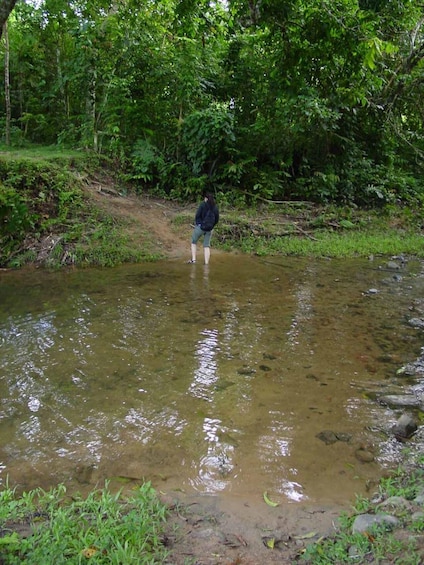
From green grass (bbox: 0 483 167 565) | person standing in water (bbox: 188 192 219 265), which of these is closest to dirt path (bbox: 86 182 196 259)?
person standing in water (bbox: 188 192 219 265)

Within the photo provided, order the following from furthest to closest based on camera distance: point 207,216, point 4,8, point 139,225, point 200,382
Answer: point 139,225, point 207,216, point 200,382, point 4,8

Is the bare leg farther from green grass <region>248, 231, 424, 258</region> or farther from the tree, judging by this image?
the tree

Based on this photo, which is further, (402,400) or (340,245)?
(340,245)

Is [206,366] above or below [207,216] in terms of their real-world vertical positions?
below

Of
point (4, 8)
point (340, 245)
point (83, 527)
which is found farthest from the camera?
point (340, 245)

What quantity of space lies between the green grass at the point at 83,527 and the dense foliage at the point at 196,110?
41.3 ft

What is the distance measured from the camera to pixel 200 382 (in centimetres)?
522

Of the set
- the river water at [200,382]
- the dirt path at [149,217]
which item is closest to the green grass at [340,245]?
the dirt path at [149,217]

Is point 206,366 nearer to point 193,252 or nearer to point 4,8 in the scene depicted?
point 4,8

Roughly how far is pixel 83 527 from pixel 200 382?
8.26ft

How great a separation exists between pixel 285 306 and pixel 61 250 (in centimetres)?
567

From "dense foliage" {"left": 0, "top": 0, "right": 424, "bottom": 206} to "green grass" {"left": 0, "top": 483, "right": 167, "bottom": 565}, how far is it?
12.6 m

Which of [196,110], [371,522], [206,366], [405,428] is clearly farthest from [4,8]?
[196,110]

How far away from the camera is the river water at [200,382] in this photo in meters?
3.72
